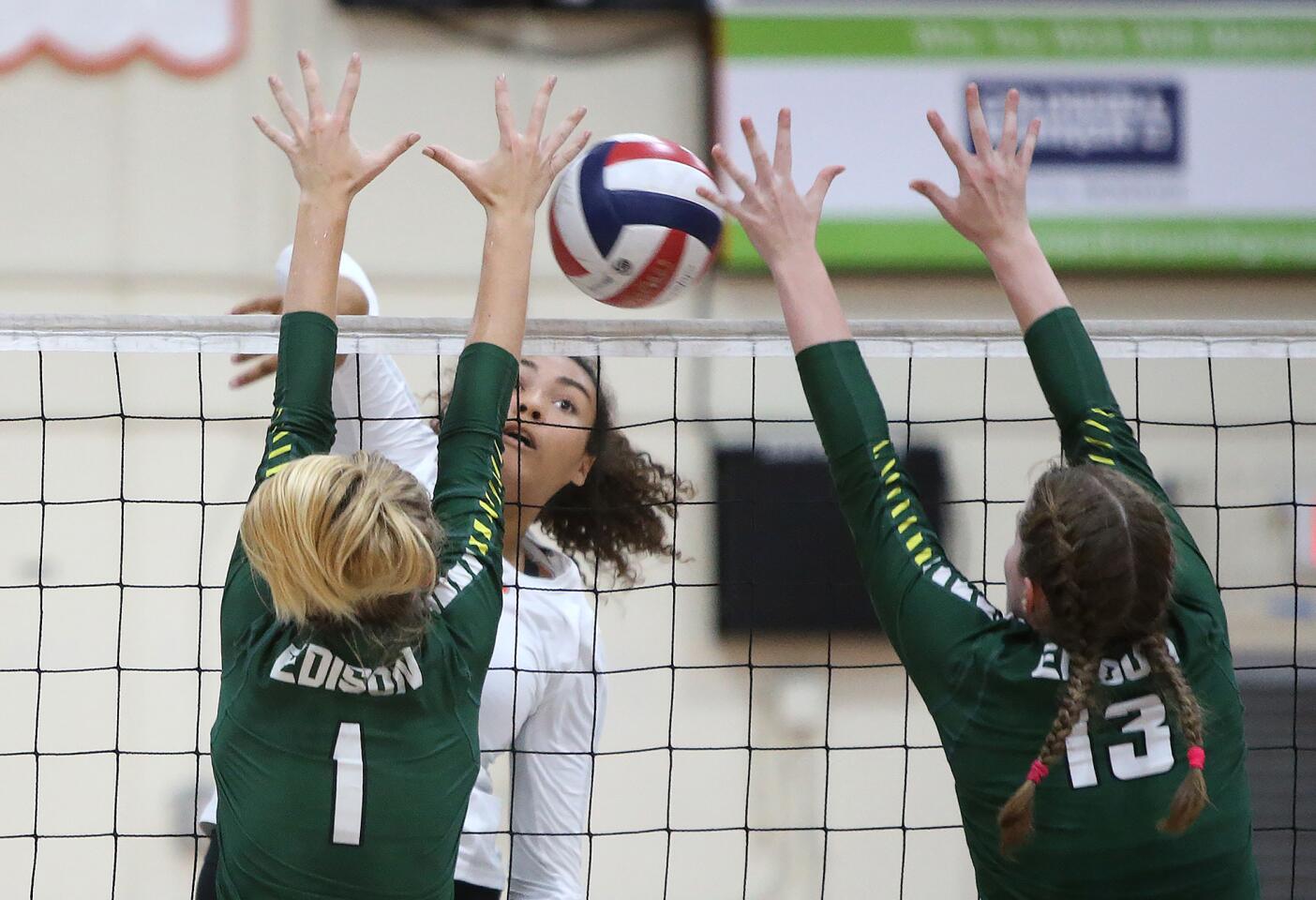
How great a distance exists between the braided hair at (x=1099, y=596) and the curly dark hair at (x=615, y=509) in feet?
4.78

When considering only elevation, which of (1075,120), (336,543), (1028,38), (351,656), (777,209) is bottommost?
(351,656)

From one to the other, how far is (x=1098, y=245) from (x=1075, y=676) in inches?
163

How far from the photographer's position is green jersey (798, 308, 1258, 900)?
58.4 inches

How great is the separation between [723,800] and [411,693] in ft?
12.7

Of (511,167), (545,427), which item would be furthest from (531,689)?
(511,167)

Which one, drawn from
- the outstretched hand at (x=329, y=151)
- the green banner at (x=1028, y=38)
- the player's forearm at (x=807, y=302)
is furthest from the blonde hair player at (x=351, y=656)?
the green banner at (x=1028, y=38)

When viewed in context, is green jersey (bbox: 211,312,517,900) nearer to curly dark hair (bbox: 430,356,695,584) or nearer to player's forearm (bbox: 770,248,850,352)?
player's forearm (bbox: 770,248,850,352)

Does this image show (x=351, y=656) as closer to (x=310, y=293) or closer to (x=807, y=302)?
(x=310, y=293)

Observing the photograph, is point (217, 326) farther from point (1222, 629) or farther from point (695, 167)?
point (1222, 629)

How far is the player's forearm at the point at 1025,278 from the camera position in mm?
1797

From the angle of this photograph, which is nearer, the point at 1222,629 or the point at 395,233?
the point at 1222,629

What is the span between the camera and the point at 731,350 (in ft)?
8.04

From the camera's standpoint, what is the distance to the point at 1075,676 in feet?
4.86

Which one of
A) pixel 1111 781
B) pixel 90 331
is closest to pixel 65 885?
pixel 90 331
